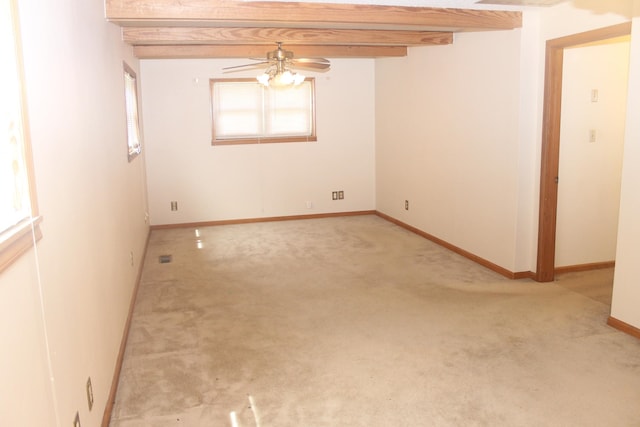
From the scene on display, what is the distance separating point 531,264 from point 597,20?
206 cm

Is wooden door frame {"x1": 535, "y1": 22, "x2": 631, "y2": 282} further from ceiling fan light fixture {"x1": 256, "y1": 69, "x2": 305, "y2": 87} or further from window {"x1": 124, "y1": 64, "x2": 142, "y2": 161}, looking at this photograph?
window {"x1": 124, "y1": 64, "x2": 142, "y2": 161}

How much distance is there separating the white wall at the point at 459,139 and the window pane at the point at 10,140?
4035mm

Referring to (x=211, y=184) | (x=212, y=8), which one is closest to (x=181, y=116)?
(x=211, y=184)

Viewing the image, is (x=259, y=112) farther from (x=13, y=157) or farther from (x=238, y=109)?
(x=13, y=157)

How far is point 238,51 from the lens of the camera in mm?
6031

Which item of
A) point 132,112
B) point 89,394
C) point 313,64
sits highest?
point 313,64

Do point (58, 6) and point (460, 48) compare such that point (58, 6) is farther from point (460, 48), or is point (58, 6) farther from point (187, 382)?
point (460, 48)

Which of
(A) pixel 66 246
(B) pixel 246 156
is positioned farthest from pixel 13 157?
(B) pixel 246 156

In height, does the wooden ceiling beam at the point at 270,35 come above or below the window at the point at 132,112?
above

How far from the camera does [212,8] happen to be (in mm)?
3789

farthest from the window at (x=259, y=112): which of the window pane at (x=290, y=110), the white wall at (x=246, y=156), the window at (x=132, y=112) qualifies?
the window at (x=132, y=112)

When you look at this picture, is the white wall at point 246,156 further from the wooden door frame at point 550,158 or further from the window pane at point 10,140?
the window pane at point 10,140

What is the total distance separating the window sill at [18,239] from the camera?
4.36ft

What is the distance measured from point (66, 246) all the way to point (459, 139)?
4.36m
